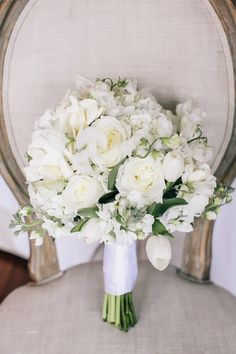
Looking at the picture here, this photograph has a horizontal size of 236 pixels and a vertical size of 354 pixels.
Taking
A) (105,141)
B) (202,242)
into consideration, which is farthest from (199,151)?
(202,242)

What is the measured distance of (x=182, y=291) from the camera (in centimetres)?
84

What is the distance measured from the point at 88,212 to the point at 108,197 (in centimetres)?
4

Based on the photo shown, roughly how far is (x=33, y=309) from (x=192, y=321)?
0.92ft

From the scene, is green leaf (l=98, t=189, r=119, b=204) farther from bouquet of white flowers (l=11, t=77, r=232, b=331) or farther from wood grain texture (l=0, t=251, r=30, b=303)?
wood grain texture (l=0, t=251, r=30, b=303)

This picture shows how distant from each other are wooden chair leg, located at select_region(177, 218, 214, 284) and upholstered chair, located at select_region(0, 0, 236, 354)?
0.07m

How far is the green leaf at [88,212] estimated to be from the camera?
2.08 ft

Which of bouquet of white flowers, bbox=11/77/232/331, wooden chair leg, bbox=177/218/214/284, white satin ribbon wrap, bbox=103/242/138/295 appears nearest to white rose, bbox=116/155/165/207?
bouquet of white flowers, bbox=11/77/232/331

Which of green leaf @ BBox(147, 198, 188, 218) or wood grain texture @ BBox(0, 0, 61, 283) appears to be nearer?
green leaf @ BBox(147, 198, 188, 218)

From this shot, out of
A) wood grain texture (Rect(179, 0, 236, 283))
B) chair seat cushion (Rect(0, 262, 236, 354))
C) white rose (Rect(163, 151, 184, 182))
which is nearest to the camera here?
white rose (Rect(163, 151, 184, 182))

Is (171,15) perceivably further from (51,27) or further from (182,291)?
(182,291)

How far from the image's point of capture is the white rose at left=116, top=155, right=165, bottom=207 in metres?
0.60

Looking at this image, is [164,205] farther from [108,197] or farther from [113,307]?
[113,307]

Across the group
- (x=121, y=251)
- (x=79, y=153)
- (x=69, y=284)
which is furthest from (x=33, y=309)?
(x=79, y=153)

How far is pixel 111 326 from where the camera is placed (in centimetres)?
76
